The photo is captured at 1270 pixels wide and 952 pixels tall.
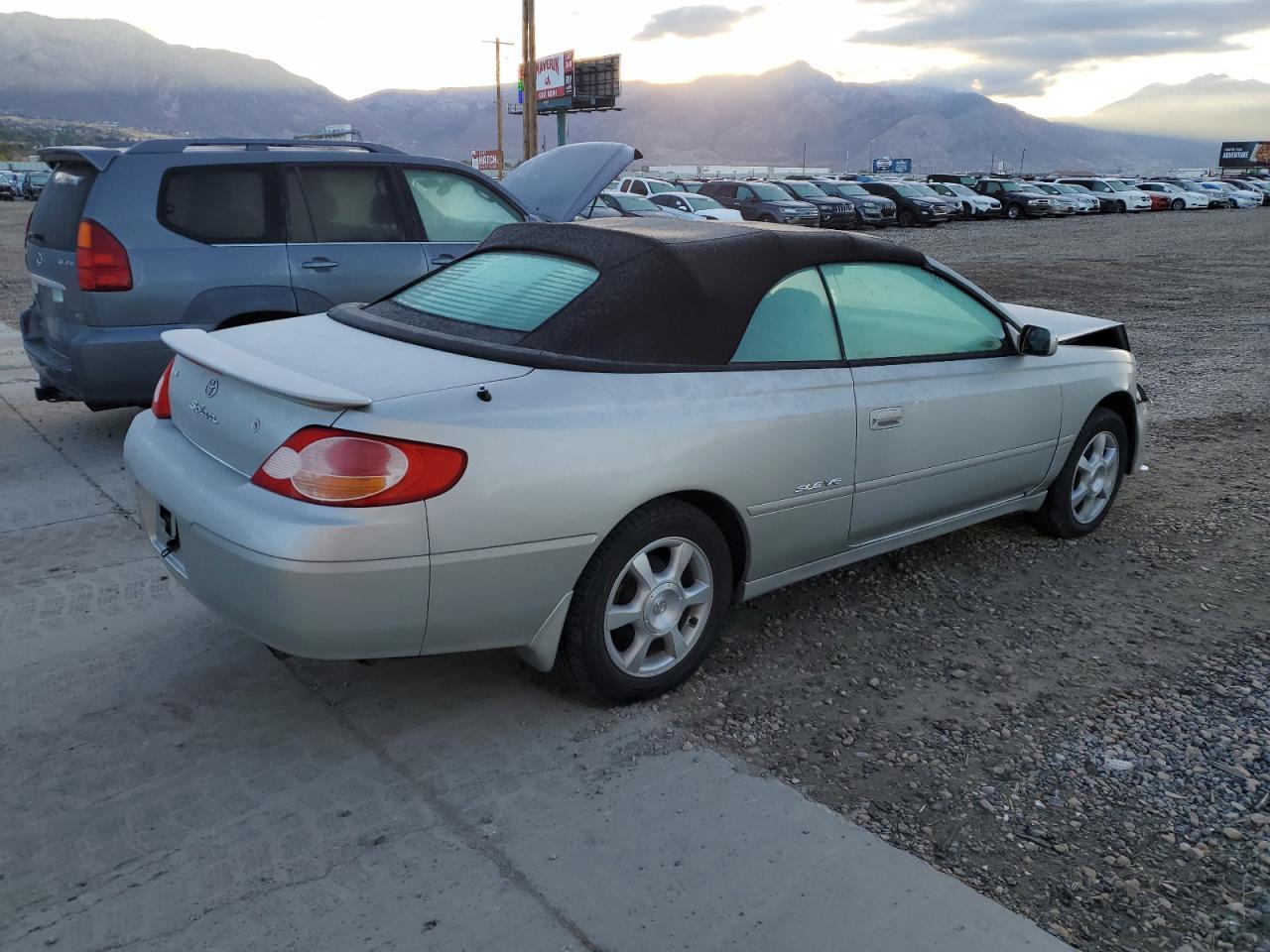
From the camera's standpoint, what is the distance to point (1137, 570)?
4707mm

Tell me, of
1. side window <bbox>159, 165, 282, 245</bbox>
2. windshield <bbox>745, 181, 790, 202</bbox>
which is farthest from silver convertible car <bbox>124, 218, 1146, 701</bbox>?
windshield <bbox>745, 181, 790, 202</bbox>

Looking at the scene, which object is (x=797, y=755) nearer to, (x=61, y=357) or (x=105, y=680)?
(x=105, y=680)

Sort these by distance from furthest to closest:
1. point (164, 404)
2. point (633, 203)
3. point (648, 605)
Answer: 1. point (633, 203)
2. point (164, 404)
3. point (648, 605)

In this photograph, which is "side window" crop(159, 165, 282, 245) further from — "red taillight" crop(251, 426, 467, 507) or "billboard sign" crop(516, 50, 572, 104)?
"billboard sign" crop(516, 50, 572, 104)

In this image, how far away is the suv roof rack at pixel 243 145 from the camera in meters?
5.91

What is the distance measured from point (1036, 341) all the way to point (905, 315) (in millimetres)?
670

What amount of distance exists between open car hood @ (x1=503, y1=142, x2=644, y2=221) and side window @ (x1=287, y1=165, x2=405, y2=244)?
0.99 metres

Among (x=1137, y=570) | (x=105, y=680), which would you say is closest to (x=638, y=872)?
(x=105, y=680)

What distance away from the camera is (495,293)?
3.75 m

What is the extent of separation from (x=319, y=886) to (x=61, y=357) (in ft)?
14.4

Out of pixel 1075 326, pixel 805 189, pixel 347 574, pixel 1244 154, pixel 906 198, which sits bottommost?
pixel 347 574

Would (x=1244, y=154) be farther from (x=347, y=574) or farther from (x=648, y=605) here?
(x=347, y=574)

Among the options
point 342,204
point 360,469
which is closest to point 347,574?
point 360,469

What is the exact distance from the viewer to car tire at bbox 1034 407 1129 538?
4.91 meters
